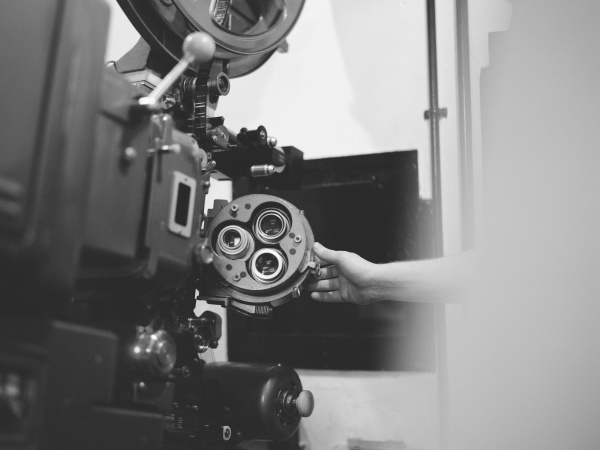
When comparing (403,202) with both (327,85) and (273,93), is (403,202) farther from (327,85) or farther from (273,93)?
(273,93)

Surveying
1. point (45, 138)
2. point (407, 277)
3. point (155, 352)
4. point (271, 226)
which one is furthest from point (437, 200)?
point (45, 138)

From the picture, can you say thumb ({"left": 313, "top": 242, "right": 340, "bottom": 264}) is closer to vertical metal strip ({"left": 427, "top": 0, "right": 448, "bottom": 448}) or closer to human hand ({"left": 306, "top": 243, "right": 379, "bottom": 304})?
human hand ({"left": 306, "top": 243, "right": 379, "bottom": 304})

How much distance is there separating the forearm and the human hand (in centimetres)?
2

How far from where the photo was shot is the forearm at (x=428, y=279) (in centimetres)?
138

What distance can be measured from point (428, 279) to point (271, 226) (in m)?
0.41

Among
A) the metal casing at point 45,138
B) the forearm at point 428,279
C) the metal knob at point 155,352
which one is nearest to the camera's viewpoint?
the metal casing at point 45,138

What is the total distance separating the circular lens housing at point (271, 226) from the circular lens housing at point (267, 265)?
0.09 ft

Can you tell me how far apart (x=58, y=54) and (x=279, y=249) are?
636mm

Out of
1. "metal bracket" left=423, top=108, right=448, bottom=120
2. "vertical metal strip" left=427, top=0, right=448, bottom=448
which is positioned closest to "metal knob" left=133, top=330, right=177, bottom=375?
"vertical metal strip" left=427, top=0, right=448, bottom=448

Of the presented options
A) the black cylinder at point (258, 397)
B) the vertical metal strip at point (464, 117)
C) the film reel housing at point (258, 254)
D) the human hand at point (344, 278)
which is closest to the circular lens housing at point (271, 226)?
the film reel housing at point (258, 254)

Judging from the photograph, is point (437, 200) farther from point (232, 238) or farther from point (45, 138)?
point (45, 138)

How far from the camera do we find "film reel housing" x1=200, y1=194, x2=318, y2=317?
1.21 meters

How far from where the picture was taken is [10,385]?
66 cm

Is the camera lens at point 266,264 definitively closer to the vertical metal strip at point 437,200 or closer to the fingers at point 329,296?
the fingers at point 329,296
